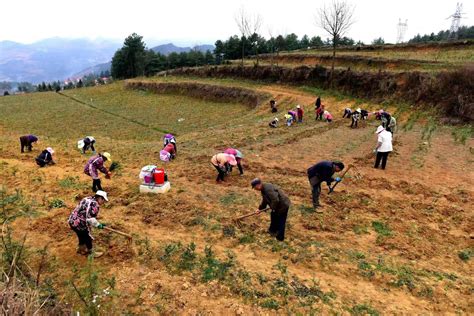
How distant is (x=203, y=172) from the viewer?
12.3m

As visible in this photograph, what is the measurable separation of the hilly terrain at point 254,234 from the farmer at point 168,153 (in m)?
0.36

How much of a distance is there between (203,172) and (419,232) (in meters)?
7.17

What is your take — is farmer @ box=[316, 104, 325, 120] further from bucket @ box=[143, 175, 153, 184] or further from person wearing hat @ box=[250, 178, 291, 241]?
person wearing hat @ box=[250, 178, 291, 241]

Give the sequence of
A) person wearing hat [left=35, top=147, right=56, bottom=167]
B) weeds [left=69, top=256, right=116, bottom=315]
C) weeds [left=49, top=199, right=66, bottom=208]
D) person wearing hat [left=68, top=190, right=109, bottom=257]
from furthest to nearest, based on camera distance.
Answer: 1. person wearing hat [left=35, top=147, right=56, bottom=167]
2. weeds [left=49, top=199, right=66, bottom=208]
3. person wearing hat [left=68, top=190, right=109, bottom=257]
4. weeds [left=69, top=256, right=116, bottom=315]

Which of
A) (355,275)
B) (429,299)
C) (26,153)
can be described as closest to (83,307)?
(355,275)

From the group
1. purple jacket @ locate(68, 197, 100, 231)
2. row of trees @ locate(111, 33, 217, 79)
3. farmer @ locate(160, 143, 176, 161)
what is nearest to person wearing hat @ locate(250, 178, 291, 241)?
purple jacket @ locate(68, 197, 100, 231)

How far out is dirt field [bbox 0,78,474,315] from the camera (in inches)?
244

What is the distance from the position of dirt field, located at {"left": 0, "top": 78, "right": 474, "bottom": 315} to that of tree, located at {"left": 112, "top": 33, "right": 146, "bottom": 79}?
59.1 m

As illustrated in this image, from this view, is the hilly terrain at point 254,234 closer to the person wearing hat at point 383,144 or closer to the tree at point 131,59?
the person wearing hat at point 383,144

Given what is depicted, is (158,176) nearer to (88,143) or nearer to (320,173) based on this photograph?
(320,173)

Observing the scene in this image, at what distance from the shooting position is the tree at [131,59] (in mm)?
70188

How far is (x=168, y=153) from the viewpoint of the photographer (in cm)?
1340

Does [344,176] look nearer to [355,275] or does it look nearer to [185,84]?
[355,275]

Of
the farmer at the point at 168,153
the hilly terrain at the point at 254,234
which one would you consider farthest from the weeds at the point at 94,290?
the farmer at the point at 168,153
